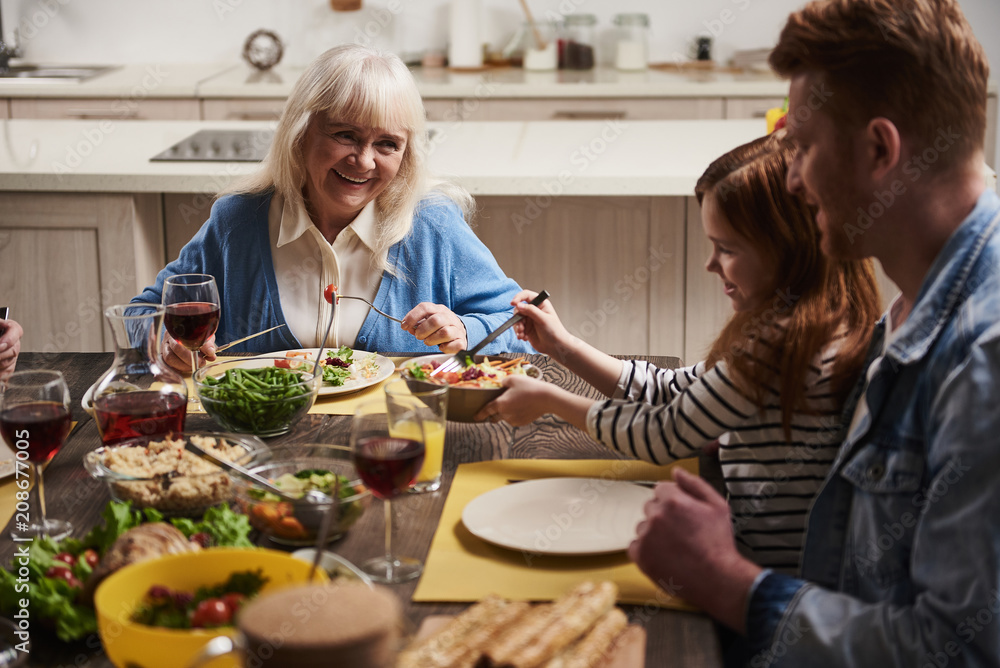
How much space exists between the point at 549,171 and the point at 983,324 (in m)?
1.94

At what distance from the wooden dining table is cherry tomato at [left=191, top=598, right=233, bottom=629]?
0.34 feet

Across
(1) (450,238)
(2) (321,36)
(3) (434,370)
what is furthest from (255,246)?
(2) (321,36)

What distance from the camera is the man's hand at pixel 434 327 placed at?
1798 mm

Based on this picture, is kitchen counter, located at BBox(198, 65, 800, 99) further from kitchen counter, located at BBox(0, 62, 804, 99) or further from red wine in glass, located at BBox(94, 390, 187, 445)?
red wine in glass, located at BBox(94, 390, 187, 445)

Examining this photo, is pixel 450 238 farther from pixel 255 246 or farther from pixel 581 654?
pixel 581 654

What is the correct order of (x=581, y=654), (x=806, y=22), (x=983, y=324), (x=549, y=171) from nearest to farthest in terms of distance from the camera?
1. (x=581, y=654)
2. (x=983, y=324)
3. (x=806, y=22)
4. (x=549, y=171)

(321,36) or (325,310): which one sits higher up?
(321,36)

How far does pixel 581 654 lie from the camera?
32.7 inches

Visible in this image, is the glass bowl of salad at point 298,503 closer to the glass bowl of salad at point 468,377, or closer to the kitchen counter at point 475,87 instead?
the glass bowl of salad at point 468,377

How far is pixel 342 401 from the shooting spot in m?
1.60

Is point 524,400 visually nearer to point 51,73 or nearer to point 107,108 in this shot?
point 107,108

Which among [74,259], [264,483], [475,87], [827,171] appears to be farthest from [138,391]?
[475,87]

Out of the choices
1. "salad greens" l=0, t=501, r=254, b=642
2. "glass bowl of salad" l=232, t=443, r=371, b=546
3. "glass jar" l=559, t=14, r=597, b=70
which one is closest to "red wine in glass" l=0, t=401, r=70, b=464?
"salad greens" l=0, t=501, r=254, b=642

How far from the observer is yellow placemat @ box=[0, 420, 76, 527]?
1175 millimetres
